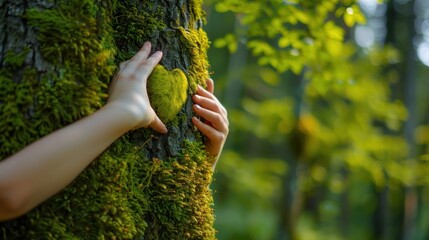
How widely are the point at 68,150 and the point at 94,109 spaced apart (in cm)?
18

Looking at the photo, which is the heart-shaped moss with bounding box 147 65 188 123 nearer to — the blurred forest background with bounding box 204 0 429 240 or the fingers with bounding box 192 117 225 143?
the fingers with bounding box 192 117 225 143

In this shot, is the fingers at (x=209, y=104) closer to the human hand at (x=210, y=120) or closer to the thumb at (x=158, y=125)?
the human hand at (x=210, y=120)

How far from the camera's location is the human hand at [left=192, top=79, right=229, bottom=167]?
191cm

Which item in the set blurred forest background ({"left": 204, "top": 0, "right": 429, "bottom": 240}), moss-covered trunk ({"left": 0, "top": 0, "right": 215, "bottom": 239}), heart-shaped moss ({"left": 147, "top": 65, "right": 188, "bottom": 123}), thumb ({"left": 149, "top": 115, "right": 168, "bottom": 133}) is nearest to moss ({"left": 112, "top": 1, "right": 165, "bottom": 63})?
moss-covered trunk ({"left": 0, "top": 0, "right": 215, "bottom": 239})

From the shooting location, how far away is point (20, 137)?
1.48 meters

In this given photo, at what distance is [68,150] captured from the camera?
1442 mm

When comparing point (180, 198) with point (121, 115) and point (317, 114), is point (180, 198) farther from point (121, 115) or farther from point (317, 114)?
point (317, 114)

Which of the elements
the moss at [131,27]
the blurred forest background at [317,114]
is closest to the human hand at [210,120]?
the moss at [131,27]

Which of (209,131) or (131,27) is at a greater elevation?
(131,27)

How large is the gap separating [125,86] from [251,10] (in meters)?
1.72

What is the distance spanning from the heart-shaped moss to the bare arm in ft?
0.29

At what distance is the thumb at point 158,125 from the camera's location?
1.71 m

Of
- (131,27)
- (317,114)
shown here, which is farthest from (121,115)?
(317,114)

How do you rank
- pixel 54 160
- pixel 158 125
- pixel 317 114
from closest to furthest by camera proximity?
pixel 54 160 < pixel 158 125 < pixel 317 114
